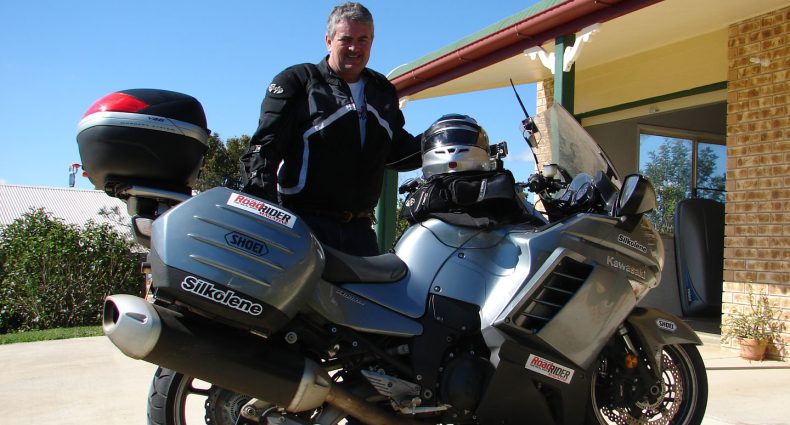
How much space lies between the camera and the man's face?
2.90 metres

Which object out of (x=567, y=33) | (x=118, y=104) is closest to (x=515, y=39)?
(x=567, y=33)

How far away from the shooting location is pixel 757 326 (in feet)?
19.3

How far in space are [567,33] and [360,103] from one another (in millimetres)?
4092

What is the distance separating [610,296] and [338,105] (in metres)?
1.39

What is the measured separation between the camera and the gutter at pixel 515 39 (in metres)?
6.04

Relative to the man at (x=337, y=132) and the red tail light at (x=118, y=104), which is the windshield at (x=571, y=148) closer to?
the man at (x=337, y=132)

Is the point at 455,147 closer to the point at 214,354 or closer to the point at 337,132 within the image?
the point at 337,132

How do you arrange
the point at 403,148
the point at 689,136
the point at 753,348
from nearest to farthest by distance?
1. the point at 403,148
2. the point at 753,348
3. the point at 689,136

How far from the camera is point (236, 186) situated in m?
2.67

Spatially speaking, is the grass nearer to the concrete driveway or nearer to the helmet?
the concrete driveway

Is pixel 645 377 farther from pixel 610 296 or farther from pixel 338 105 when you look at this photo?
pixel 338 105

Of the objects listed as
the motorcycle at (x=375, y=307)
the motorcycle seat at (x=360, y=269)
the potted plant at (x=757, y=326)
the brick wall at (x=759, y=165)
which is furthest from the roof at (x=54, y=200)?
Answer: the motorcycle seat at (x=360, y=269)

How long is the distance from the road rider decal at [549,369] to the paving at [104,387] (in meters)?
1.69

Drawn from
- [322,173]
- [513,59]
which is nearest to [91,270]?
[513,59]
